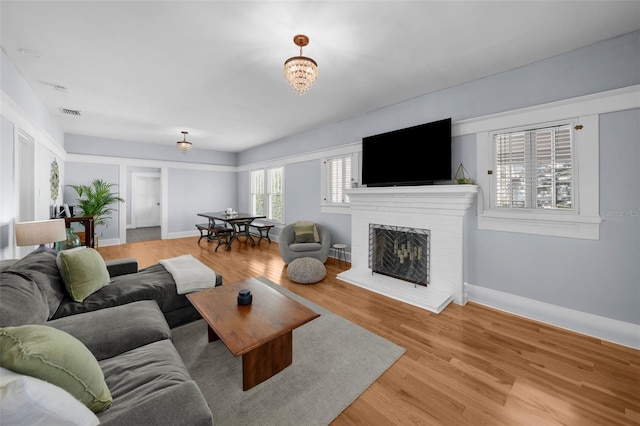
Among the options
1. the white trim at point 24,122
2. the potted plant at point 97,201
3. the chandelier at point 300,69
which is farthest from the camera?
the potted plant at point 97,201

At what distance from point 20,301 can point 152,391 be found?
3.34 feet

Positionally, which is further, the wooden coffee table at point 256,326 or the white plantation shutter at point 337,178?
the white plantation shutter at point 337,178

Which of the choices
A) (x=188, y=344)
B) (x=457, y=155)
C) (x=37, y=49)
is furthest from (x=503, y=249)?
(x=37, y=49)

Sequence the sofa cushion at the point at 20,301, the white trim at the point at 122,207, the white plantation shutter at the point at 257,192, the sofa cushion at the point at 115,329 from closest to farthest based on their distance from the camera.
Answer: the sofa cushion at the point at 20,301 < the sofa cushion at the point at 115,329 < the white trim at the point at 122,207 < the white plantation shutter at the point at 257,192

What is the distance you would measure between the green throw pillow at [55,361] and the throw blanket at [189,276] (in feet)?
4.55

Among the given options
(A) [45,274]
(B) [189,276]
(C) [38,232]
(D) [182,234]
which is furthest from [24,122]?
(D) [182,234]

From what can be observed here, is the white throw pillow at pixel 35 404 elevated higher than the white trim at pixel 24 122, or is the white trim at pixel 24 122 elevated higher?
the white trim at pixel 24 122

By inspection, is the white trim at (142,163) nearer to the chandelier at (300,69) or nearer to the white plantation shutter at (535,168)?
the chandelier at (300,69)

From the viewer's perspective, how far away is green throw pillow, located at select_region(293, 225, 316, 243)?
4.81 meters

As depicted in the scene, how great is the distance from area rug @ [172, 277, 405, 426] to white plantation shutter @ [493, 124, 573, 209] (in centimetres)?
219

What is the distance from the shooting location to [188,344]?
2215 mm

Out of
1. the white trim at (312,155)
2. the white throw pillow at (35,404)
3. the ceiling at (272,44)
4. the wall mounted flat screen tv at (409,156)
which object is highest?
the ceiling at (272,44)

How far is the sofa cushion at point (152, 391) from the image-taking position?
36.5 inches

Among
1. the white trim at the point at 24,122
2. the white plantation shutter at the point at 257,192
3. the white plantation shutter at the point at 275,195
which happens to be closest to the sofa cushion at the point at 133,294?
the white trim at the point at 24,122
